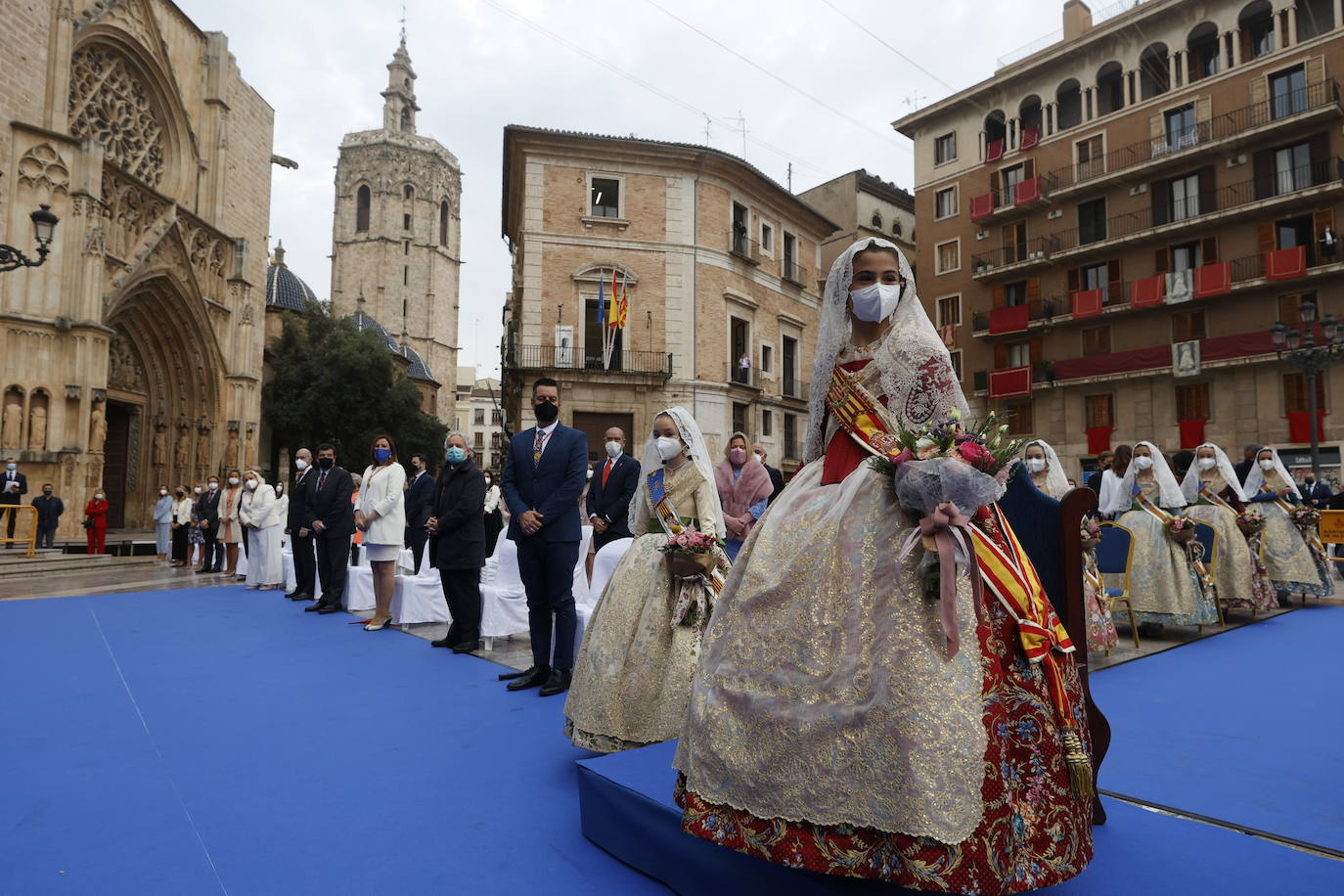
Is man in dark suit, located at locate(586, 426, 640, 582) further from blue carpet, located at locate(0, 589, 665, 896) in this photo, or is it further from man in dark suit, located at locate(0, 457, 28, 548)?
man in dark suit, located at locate(0, 457, 28, 548)

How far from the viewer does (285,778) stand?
3521mm

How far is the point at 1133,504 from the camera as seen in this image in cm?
734

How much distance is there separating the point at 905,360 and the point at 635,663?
1.93 m

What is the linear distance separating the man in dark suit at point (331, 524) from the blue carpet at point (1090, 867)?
21.7 feet

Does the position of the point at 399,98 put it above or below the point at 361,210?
above

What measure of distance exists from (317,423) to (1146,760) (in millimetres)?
31064

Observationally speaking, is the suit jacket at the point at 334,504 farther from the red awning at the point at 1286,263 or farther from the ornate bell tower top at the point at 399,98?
the ornate bell tower top at the point at 399,98

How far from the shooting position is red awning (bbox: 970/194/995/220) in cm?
2880

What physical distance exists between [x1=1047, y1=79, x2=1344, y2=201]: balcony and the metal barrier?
30026mm

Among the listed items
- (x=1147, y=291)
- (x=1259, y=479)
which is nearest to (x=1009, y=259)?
(x=1147, y=291)

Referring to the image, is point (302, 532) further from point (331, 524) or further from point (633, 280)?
point (633, 280)

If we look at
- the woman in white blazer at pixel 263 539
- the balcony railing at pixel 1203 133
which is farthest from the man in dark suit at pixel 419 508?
the balcony railing at pixel 1203 133

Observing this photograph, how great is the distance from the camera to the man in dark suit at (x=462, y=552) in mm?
6530

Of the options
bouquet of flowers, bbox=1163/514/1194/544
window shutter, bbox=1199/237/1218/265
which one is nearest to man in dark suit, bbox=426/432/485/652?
bouquet of flowers, bbox=1163/514/1194/544
